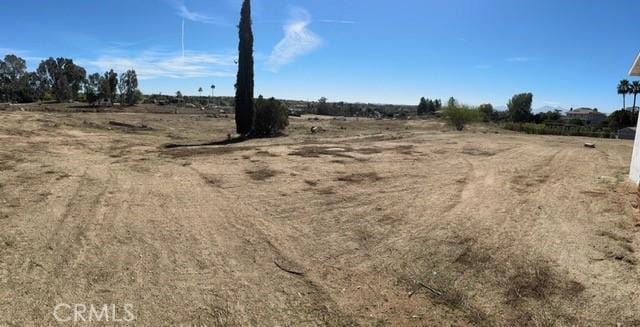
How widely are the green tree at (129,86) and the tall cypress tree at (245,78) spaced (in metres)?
43.8

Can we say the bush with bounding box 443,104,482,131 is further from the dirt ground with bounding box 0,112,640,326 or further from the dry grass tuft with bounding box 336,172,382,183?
the dry grass tuft with bounding box 336,172,382,183

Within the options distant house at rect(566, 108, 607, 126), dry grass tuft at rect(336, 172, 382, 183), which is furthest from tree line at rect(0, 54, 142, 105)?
distant house at rect(566, 108, 607, 126)

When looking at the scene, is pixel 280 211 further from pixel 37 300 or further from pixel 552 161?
pixel 552 161

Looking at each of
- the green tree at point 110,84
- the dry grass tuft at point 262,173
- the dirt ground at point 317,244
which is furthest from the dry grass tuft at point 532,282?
the green tree at point 110,84

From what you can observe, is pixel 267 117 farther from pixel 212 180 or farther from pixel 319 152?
pixel 212 180

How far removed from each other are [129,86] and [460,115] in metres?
48.9

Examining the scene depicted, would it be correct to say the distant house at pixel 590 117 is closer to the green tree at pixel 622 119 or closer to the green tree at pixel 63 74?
the green tree at pixel 622 119

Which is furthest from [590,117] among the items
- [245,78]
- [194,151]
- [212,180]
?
[212,180]

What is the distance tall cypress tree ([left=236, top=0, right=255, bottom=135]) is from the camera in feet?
62.8

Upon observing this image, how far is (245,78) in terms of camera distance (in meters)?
19.4

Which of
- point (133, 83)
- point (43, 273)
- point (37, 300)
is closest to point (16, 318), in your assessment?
point (37, 300)

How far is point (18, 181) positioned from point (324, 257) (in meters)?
5.96

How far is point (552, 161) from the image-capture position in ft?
36.1

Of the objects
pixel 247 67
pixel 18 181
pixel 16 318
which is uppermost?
pixel 247 67
